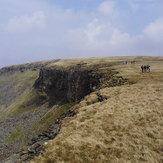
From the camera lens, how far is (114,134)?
1136 inches

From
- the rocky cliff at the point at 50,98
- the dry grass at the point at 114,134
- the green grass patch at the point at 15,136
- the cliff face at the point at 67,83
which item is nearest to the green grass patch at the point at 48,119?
the rocky cliff at the point at 50,98

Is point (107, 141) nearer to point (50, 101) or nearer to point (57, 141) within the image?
point (57, 141)

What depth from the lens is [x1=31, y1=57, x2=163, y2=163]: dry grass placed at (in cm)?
2472

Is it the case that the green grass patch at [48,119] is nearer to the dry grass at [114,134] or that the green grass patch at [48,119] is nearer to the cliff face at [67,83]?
the cliff face at [67,83]

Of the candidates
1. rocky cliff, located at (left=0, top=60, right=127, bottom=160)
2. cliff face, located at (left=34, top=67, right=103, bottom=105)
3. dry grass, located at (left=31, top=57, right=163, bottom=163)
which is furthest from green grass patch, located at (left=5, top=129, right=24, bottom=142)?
dry grass, located at (left=31, top=57, right=163, bottom=163)

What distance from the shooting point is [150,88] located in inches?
1823

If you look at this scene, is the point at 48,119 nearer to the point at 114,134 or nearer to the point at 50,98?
the point at 50,98

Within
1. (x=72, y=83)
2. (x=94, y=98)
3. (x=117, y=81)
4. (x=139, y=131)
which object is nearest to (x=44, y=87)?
(x=72, y=83)

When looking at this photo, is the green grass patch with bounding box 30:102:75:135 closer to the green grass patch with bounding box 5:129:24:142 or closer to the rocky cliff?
the rocky cliff

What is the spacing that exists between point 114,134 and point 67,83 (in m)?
96.0

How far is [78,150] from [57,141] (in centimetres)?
331

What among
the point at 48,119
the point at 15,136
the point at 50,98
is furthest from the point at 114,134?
the point at 50,98

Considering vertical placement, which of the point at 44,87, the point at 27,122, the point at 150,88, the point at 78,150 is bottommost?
the point at 27,122

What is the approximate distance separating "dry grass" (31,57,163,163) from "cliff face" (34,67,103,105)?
145 feet
